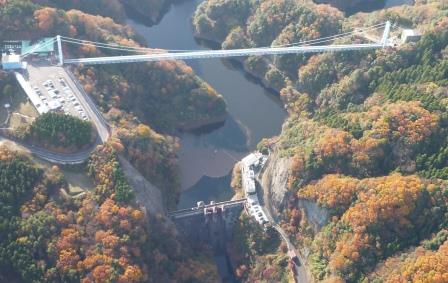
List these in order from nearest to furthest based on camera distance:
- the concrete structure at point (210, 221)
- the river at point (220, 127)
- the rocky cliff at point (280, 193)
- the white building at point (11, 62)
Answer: the rocky cliff at point (280, 193) → the concrete structure at point (210, 221) → the white building at point (11, 62) → the river at point (220, 127)

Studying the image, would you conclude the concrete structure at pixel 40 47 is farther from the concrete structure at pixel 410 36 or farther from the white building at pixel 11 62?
the concrete structure at pixel 410 36

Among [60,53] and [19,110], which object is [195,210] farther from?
[60,53]

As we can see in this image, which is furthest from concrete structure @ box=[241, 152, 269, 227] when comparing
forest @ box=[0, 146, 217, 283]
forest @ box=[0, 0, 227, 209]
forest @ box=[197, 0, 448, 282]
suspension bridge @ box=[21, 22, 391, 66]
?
suspension bridge @ box=[21, 22, 391, 66]

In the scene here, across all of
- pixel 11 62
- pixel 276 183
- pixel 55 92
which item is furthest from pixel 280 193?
pixel 11 62

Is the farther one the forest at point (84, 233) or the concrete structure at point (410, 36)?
the concrete structure at point (410, 36)

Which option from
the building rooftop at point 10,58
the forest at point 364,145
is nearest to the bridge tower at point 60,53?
the building rooftop at point 10,58

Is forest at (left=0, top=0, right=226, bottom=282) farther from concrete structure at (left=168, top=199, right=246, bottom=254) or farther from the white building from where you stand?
concrete structure at (left=168, top=199, right=246, bottom=254)
